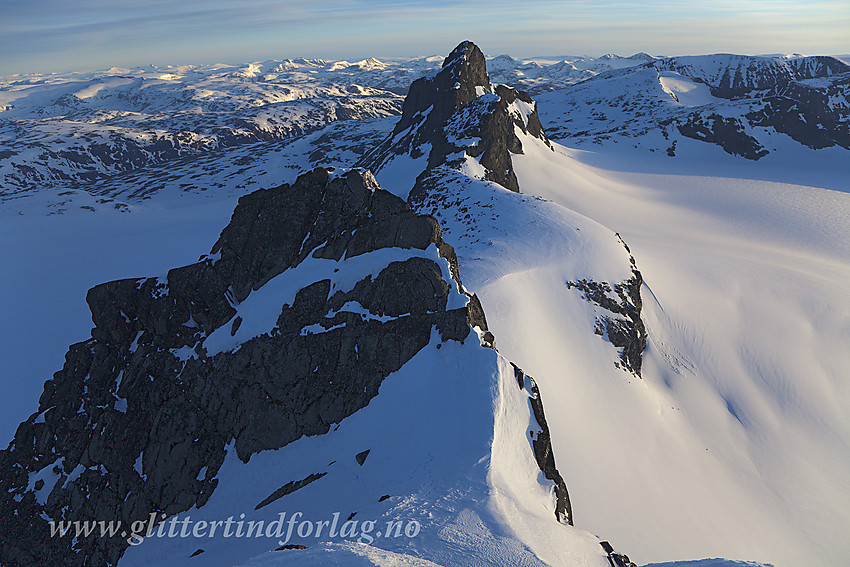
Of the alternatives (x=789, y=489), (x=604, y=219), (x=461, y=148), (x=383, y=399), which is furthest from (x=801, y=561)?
(x=461, y=148)

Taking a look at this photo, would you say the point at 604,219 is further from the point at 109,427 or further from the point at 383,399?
the point at 109,427

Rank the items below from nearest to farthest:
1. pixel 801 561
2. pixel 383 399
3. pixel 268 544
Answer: pixel 268 544, pixel 383 399, pixel 801 561

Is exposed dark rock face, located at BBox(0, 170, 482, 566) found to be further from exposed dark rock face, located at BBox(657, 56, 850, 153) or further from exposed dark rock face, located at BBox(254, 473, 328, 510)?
exposed dark rock face, located at BBox(657, 56, 850, 153)

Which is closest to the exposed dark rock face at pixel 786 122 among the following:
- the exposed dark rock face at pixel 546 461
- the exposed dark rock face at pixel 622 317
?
the exposed dark rock face at pixel 622 317

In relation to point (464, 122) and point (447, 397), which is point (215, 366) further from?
point (464, 122)

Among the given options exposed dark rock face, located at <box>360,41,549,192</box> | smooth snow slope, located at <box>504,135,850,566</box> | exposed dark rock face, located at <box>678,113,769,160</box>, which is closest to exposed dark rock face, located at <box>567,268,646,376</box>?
smooth snow slope, located at <box>504,135,850,566</box>

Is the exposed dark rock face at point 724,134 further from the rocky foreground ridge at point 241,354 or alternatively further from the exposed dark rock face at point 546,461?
the exposed dark rock face at point 546,461
